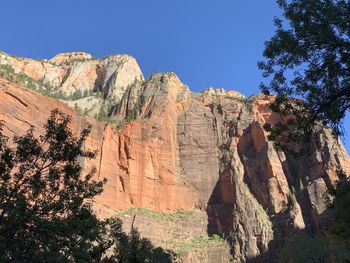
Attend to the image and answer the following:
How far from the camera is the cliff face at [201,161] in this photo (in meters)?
71.3

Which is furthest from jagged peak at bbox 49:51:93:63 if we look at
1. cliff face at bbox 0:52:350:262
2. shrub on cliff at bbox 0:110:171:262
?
shrub on cliff at bbox 0:110:171:262

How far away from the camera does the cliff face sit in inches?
2808

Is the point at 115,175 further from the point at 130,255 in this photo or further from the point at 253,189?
the point at 130,255

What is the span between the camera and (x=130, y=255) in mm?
33625

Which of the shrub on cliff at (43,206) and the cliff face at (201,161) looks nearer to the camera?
the shrub on cliff at (43,206)

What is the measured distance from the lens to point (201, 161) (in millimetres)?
89625

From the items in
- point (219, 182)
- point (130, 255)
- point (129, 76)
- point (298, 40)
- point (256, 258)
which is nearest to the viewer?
point (298, 40)

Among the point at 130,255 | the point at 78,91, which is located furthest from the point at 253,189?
the point at 78,91

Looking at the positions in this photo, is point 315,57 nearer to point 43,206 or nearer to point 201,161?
point 43,206

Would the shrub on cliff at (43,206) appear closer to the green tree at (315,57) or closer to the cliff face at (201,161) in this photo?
the green tree at (315,57)

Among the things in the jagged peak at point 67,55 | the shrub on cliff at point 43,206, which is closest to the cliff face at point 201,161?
the shrub on cliff at point 43,206

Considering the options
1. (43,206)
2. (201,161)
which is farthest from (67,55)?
(43,206)

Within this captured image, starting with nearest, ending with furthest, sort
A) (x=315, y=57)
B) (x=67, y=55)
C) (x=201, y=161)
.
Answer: (x=315, y=57) → (x=201, y=161) → (x=67, y=55)

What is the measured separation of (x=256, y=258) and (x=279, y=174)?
1913cm
